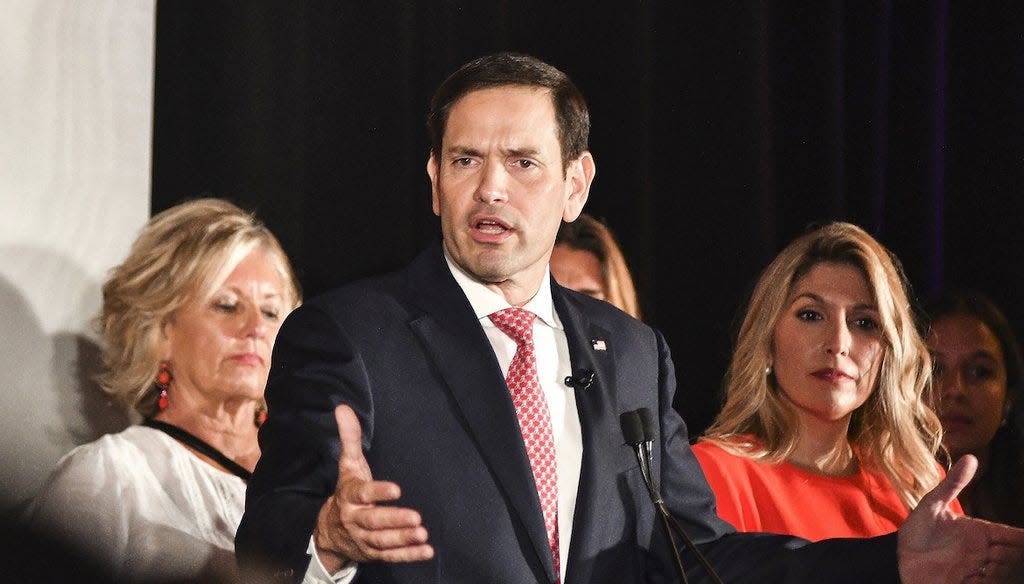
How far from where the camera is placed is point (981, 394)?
3.50 m

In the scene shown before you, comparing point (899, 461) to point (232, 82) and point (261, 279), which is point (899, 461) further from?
point (232, 82)

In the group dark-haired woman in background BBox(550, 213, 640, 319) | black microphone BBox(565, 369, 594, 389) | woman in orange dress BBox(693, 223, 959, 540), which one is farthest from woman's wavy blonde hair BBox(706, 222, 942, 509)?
black microphone BBox(565, 369, 594, 389)

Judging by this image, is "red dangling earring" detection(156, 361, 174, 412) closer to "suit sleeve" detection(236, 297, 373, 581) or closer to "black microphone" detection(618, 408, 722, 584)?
"suit sleeve" detection(236, 297, 373, 581)

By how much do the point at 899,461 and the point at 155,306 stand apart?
1.99 metres

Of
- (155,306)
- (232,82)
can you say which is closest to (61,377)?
(155,306)

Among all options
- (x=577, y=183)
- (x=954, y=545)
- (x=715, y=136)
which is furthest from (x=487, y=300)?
(x=715, y=136)

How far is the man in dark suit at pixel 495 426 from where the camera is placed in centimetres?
177

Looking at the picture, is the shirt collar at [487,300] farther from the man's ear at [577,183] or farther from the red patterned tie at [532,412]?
the man's ear at [577,183]

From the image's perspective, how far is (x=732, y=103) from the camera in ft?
12.6

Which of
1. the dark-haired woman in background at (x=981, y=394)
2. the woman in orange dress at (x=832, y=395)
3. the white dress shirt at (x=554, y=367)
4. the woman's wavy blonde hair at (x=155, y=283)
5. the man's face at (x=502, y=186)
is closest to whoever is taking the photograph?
the white dress shirt at (x=554, y=367)

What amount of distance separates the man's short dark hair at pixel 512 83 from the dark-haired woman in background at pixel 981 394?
177 cm

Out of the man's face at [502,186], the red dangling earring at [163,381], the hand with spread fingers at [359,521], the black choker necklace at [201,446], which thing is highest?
the man's face at [502,186]

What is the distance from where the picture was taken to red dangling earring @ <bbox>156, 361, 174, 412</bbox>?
10.9ft

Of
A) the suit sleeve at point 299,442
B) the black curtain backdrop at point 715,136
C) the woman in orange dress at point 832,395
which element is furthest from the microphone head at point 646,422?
the black curtain backdrop at point 715,136
